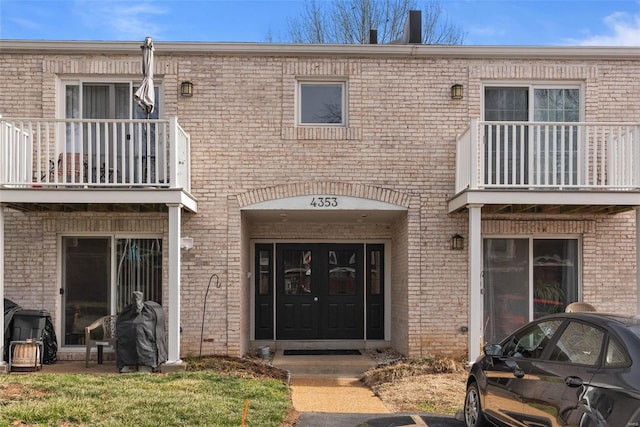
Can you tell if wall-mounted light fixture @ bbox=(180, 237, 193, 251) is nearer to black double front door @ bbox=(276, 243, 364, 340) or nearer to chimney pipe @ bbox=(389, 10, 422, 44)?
black double front door @ bbox=(276, 243, 364, 340)

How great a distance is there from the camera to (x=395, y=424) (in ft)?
22.8

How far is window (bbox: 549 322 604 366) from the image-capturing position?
4.86 m

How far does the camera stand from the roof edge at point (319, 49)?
1089 cm

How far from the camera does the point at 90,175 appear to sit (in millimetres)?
9578

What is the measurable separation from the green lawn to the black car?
2324 mm

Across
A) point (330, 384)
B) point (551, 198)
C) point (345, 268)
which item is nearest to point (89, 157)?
point (330, 384)

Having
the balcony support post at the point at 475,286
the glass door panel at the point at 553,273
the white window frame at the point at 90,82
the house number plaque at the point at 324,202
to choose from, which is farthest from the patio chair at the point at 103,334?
the glass door panel at the point at 553,273

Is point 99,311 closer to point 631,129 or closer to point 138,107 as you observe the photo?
point 138,107

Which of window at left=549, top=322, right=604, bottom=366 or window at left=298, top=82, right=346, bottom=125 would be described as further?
window at left=298, top=82, right=346, bottom=125

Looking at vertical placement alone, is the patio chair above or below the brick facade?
below

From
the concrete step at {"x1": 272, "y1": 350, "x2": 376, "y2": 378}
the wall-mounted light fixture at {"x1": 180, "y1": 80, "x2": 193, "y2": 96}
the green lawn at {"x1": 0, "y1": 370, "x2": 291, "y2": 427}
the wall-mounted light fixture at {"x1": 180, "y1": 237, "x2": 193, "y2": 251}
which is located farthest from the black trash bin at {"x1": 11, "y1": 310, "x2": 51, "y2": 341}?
the wall-mounted light fixture at {"x1": 180, "y1": 80, "x2": 193, "y2": 96}

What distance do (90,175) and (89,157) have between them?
11.1 inches

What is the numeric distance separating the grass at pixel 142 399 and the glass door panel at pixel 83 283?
2.34m

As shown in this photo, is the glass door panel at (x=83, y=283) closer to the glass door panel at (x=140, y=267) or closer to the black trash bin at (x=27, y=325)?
the glass door panel at (x=140, y=267)
